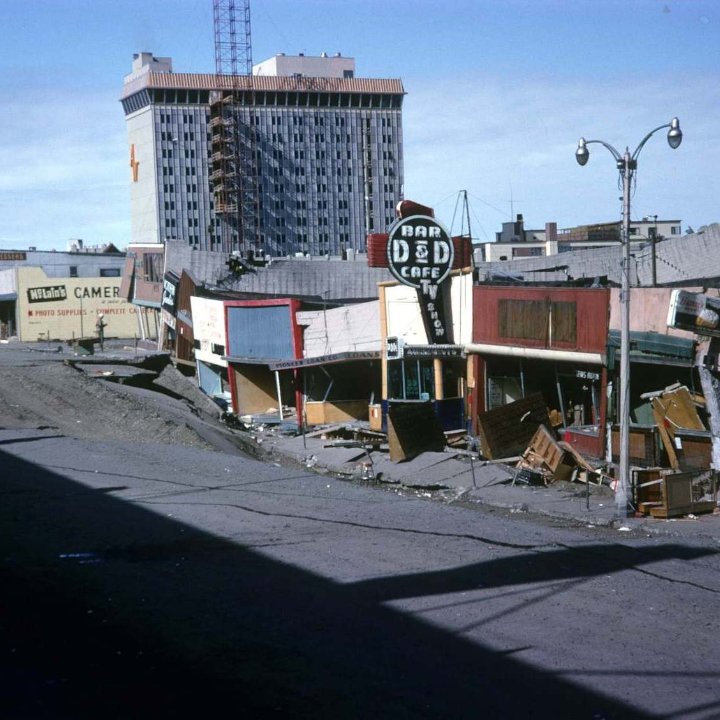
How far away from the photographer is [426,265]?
3722cm

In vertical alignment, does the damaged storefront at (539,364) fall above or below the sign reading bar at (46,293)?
below

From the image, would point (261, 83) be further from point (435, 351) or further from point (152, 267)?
point (435, 351)

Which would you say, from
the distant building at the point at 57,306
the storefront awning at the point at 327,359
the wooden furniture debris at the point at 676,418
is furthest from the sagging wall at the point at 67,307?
the wooden furniture debris at the point at 676,418

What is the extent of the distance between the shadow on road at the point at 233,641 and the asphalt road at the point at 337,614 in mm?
28

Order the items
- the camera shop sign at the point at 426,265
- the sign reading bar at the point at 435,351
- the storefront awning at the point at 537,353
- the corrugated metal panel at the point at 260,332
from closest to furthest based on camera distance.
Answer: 1. the storefront awning at the point at 537,353
2. the sign reading bar at the point at 435,351
3. the camera shop sign at the point at 426,265
4. the corrugated metal panel at the point at 260,332

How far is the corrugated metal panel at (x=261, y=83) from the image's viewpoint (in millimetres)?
169875

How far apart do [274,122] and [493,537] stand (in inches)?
6431

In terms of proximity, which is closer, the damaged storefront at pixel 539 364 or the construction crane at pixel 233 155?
the damaged storefront at pixel 539 364

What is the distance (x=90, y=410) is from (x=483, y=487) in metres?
14.3

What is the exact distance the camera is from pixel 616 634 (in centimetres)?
1128

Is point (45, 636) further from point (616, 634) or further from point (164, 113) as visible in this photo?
point (164, 113)

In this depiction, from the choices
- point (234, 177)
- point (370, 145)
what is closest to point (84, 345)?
point (234, 177)

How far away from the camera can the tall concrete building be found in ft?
563

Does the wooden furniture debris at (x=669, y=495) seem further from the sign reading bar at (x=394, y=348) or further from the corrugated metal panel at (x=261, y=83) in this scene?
the corrugated metal panel at (x=261, y=83)
